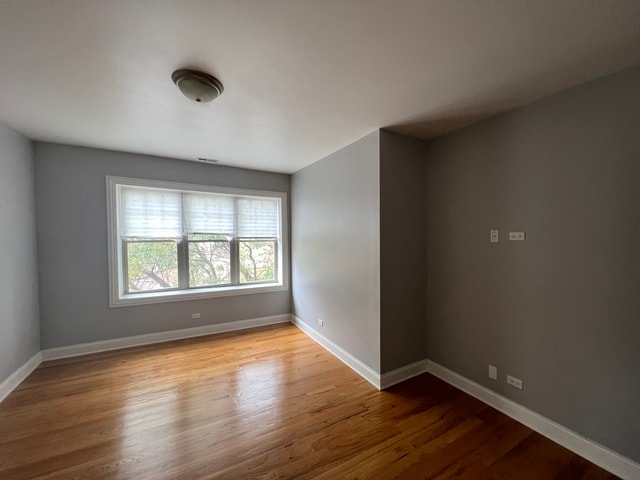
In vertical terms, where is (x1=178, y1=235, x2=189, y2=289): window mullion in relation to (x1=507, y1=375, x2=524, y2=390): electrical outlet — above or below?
above

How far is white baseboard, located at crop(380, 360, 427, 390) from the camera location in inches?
94.7

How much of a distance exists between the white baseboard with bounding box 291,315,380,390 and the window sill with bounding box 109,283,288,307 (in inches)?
32.1

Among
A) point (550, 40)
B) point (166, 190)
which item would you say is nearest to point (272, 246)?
point (166, 190)

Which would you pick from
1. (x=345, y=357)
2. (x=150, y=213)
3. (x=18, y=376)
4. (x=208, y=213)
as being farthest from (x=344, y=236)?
(x=18, y=376)

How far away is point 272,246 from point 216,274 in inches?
39.6

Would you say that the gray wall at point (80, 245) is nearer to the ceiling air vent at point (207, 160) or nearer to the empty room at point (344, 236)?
the empty room at point (344, 236)

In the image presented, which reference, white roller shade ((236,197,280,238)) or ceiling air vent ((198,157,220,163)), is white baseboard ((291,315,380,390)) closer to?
white roller shade ((236,197,280,238))

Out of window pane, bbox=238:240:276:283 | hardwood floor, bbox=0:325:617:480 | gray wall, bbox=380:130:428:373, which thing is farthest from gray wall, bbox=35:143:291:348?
gray wall, bbox=380:130:428:373

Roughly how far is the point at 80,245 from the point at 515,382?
15.5 feet

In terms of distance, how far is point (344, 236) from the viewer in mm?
2914

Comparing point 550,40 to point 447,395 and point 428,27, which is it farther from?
point 447,395

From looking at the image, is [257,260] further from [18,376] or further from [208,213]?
[18,376]

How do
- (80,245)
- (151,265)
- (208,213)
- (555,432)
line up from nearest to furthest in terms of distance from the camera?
(555,432)
(80,245)
(151,265)
(208,213)

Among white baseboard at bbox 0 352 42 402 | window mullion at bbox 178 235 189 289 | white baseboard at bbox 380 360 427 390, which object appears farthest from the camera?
window mullion at bbox 178 235 189 289
